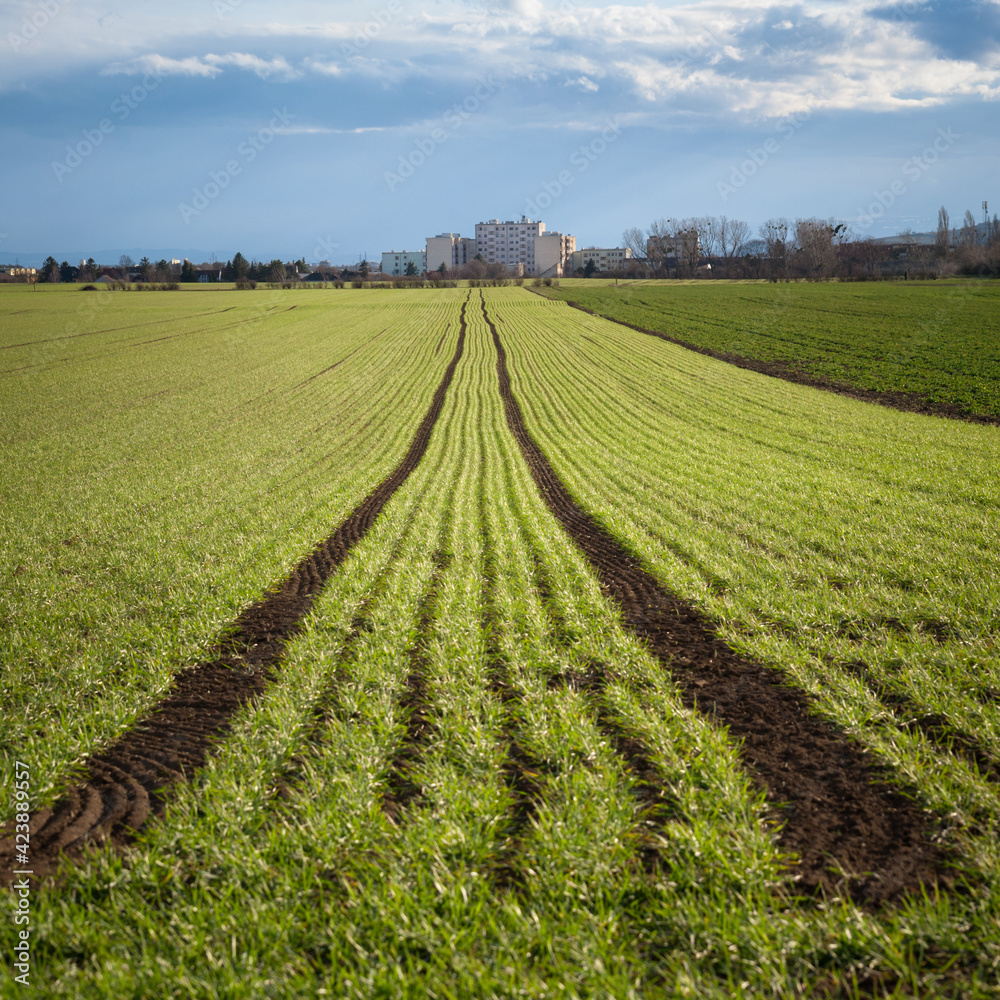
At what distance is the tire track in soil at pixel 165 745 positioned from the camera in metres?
4.15

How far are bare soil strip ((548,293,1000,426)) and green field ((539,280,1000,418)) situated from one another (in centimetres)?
19

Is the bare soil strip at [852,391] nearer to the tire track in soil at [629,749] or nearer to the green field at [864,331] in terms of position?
the green field at [864,331]

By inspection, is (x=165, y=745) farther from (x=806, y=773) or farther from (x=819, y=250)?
(x=819, y=250)

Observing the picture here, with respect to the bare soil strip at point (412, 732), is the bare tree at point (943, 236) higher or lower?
higher

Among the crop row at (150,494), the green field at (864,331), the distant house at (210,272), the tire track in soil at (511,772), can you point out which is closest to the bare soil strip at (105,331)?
the crop row at (150,494)

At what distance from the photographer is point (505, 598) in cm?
844

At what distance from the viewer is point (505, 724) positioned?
17.7 feet

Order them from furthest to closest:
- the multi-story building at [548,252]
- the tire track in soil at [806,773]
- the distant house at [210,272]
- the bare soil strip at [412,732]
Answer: the multi-story building at [548,252] → the distant house at [210,272] → the bare soil strip at [412,732] → the tire track in soil at [806,773]

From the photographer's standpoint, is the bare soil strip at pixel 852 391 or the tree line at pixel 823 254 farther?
the tree line at pixel 823 254

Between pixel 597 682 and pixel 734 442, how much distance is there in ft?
49.2

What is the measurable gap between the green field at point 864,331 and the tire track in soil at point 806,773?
2360cm

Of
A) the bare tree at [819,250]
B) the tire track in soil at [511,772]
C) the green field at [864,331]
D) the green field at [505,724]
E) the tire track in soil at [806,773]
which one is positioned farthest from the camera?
the bare tree at [819,250]

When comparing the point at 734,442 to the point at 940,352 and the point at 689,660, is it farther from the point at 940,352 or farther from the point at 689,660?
the point at 940,352

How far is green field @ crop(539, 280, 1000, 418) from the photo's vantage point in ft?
92.9
